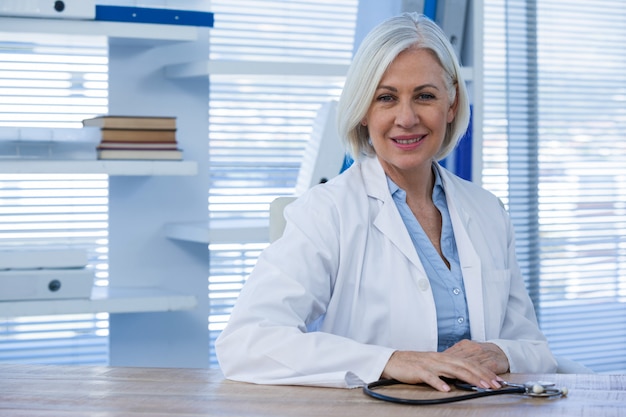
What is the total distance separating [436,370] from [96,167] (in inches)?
54.1

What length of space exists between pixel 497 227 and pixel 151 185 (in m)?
1.24

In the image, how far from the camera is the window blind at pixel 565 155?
13.0ft

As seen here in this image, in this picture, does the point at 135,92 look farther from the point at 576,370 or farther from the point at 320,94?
the point at 576,370

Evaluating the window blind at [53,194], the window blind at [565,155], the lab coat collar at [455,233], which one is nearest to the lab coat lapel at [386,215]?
the lab coat collar at [455,233]

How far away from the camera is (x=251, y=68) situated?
2.78 meters

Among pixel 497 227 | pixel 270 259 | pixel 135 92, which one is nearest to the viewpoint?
pixel 270 259

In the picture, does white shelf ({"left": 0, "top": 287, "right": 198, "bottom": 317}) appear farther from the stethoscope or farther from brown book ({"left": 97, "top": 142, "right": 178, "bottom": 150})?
the stethoscope

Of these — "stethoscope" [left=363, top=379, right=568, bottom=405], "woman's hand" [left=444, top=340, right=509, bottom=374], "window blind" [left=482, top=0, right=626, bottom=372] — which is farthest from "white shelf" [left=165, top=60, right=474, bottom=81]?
"stethoscope" [left=363, top=379, right=568, bottom=405]

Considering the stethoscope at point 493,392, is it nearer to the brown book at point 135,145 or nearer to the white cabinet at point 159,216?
the brown book at point 135,145

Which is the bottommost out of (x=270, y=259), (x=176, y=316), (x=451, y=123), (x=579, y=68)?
(x=176, y=316)

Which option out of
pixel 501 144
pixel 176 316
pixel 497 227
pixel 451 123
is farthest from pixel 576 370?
pixel 501 144

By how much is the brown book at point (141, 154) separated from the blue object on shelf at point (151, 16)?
0.36 meters

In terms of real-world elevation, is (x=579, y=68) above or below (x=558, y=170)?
above

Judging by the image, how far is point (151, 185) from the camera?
3023mm
